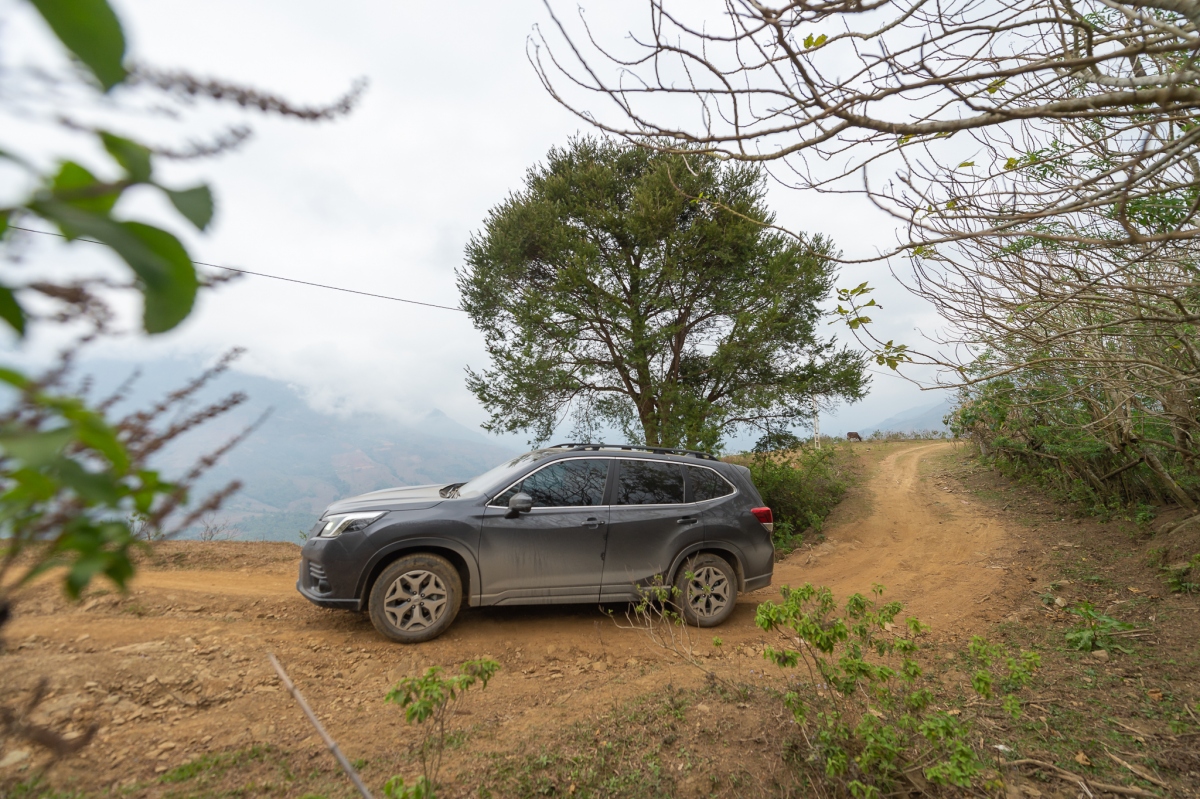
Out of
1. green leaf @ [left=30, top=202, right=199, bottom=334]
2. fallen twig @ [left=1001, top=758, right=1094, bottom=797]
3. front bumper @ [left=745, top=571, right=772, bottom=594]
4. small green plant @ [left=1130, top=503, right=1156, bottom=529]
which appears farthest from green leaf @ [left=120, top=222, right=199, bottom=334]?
small green plant @ [left=1130, top=503, right=1156, bottom=529]

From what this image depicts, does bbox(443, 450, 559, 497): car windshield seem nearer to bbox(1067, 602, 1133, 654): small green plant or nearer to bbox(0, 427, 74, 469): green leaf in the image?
bbox(1067, 602, 1133, 654): small green plant

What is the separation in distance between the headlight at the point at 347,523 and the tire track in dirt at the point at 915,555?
478 centimetres

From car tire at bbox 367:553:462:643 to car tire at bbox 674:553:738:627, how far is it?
2.24 metres

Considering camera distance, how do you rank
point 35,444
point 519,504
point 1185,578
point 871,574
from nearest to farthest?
point 35,444 → point 519,504 → point 1185,578 → point 871,574

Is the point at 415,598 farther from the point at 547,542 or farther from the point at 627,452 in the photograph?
the point at 627,452

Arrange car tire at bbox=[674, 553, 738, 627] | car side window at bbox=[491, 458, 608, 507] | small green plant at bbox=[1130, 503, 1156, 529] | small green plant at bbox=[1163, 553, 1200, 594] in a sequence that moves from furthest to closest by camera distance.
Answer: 1. small green plant at bbox=[1130, 503, 1156, 529]
2. small green plant at bbox=[1163, 553, 1200, 594]
3. car tire at bbox=[674, 553, 738, 627]
4. car side window at bbox=[491, 458, 608, 507]

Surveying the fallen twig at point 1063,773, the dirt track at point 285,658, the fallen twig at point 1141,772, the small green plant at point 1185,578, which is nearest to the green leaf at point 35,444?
the dirt track at point 285,658

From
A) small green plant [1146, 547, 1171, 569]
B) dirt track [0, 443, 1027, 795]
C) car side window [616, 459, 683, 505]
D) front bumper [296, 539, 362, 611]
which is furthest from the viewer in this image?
small green plant [1146, 547, 1171, 569]

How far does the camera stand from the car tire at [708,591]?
19.5 ft

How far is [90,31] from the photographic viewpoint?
0.50 m

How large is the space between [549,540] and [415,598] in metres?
1.31

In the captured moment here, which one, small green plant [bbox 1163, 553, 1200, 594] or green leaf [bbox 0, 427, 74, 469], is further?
small green plant [bbox 1163, 553, 1200, 594]

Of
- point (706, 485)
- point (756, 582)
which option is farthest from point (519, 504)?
point (756, 582)

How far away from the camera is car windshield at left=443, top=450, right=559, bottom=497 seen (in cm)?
584
